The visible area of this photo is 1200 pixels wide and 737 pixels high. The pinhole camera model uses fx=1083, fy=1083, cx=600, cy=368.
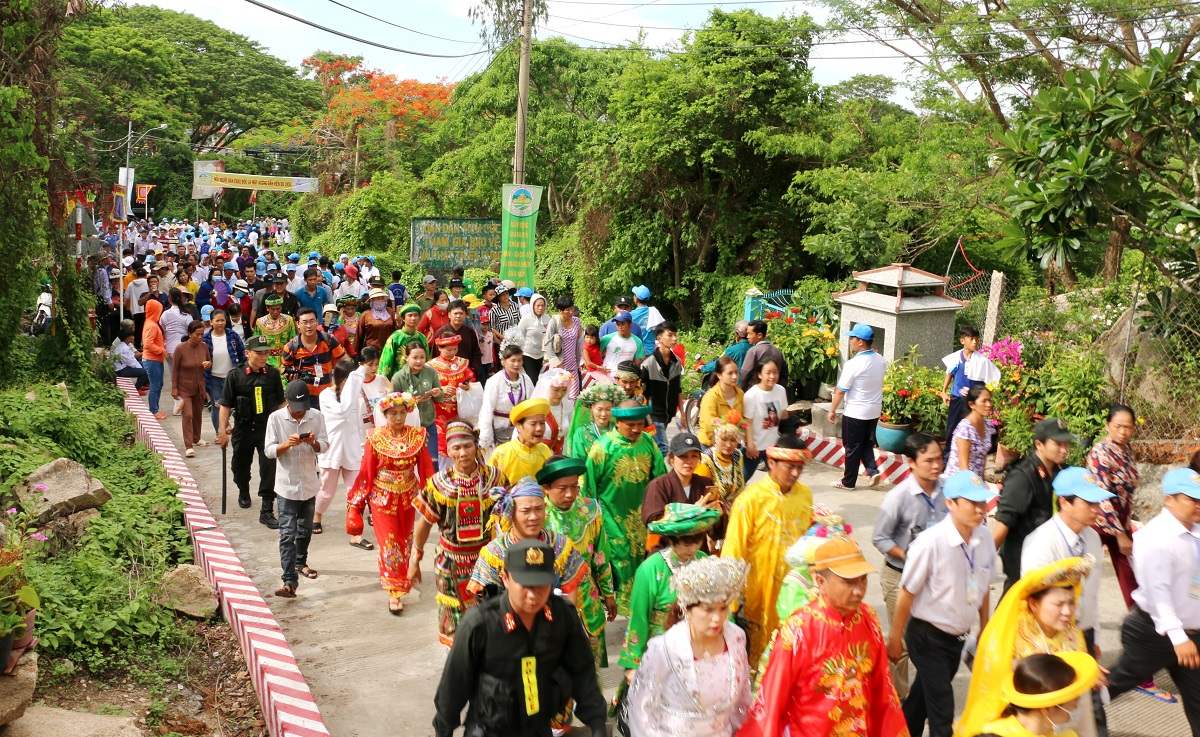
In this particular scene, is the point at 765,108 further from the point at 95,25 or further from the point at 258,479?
the point at 95,25

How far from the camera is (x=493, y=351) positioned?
14.0 meters

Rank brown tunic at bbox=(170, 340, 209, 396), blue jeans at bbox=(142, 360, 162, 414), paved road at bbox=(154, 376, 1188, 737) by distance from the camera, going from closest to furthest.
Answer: paved road at bbox=(154, 376, 1188, 737) < brown tunic at bbox=(170, 340, 209, 396) < blue jeans at bbox=(142, 360, 162, 414)

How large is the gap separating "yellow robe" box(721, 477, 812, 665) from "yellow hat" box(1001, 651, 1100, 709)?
2.05 m

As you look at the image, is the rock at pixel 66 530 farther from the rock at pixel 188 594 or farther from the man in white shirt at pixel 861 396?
the man in white shirt at pixel 861 396

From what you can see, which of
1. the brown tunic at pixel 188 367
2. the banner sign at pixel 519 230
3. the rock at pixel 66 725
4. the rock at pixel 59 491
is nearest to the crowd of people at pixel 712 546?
the brown tunic at pixel 188 367

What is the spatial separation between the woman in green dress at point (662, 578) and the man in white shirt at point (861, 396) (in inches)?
220

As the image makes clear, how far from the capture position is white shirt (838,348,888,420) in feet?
34.4

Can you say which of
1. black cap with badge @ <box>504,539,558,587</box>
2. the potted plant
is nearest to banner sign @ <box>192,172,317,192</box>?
the potted plant

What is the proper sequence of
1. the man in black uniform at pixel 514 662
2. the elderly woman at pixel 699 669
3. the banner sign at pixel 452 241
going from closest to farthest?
the man in black uniform at pixel 514 662 < the elderly woman at pixel 699 669 < the banner sign at pixel 452 241

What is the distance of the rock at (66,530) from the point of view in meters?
8.52

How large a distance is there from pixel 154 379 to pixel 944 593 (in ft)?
37.0

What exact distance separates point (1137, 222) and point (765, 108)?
9.86 metres

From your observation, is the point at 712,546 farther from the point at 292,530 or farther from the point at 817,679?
the point at 292,530

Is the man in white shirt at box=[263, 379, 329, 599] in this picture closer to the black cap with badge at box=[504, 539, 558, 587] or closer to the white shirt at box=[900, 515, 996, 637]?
the black cap with badge at box=[504, 539, 558, 587]
